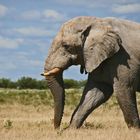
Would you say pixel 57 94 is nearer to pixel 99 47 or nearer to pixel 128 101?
pixel 99 47

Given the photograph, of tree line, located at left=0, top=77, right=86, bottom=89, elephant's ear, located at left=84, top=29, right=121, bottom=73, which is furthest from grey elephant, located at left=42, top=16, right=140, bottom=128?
tree line, located at left=0, top=77, right=86, bottom=89

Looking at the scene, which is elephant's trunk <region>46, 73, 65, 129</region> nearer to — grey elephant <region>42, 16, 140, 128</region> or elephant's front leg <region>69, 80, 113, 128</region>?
grey elephant <region>42, 16, 140, 128</region>

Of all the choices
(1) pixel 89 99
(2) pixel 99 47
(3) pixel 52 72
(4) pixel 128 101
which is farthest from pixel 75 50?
(4) pixel 128 101

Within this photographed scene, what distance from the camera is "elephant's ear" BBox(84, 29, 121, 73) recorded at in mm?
14141

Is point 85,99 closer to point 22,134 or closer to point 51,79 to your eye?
point 51,79

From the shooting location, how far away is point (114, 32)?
46.9 ft

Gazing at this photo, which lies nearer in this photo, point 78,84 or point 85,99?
point 85,99

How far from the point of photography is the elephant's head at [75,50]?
46.6 feet

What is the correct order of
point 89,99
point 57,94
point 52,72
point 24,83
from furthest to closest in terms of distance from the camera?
point 24,83, point 89,99, point 57,94, point 52,72

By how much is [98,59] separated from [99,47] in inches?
10.8

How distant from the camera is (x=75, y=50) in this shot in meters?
14.4

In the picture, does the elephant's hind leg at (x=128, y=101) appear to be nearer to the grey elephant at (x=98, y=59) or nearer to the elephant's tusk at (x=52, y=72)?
the grey elephant at (x=98, y=59)

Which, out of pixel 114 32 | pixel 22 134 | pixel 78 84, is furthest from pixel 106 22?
pixel 78 84

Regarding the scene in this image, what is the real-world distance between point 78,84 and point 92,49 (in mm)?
83173
